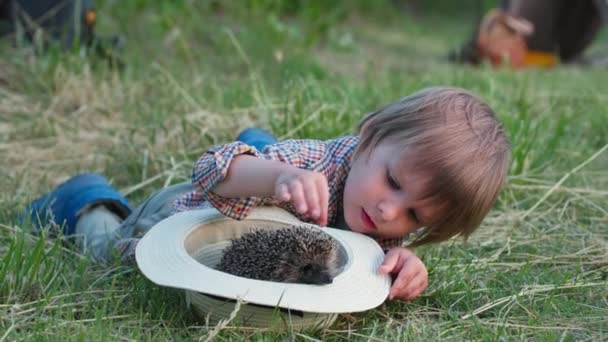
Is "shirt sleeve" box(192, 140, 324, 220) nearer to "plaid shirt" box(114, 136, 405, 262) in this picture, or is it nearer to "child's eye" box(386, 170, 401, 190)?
"plaid shirt" box(114, 136, 405, 262)

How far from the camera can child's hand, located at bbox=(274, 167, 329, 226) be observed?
96.3 inches

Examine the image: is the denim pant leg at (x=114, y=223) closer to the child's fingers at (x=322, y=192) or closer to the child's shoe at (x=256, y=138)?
the child's shoe at (x=256, y=138)

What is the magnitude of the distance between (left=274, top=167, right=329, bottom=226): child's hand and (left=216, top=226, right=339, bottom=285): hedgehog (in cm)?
13

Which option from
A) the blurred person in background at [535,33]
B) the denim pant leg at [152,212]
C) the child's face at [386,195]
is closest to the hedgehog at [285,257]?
the child's face at [386,195]

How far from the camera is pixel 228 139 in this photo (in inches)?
176

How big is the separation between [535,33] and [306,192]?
8065mm

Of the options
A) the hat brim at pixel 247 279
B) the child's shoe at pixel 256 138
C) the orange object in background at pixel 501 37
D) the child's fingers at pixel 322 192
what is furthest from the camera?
the orange object in background at pixel 501 37

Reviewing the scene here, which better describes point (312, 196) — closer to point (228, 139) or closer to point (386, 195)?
point (386, 195)

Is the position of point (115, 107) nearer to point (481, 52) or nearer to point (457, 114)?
point (457, 114)

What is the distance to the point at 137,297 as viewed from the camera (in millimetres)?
2719

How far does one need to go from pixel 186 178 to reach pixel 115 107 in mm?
1466

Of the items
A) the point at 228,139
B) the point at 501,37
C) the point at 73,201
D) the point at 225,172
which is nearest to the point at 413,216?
the point at 225,172

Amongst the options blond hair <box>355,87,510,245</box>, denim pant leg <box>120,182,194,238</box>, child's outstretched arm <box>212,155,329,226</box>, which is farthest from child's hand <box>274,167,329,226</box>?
denim pant leg <box>120,182,194,238</box>

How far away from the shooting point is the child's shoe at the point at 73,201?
3586mm
